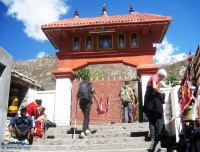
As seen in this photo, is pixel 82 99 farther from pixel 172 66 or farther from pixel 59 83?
pixel 172 66

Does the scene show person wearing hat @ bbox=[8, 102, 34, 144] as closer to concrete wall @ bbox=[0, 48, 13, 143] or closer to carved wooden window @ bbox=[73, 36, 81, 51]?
concrete wall @ bbox=[0, 48, 13, 143]

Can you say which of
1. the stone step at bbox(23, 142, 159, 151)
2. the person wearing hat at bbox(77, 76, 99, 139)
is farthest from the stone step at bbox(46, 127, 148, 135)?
the stone step at bbox(23, 142, 159, 151)

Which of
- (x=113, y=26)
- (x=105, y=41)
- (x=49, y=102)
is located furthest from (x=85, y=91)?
(x=105, y=41)

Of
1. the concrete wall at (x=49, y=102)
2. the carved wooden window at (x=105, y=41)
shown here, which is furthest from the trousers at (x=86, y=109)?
the carved wooden window at (x=105, y=41)

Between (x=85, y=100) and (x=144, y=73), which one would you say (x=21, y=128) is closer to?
(x=85, y=100)

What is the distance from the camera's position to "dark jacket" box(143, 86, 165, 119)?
633cm

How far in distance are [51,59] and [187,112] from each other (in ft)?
259

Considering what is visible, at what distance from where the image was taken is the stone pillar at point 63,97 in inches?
493

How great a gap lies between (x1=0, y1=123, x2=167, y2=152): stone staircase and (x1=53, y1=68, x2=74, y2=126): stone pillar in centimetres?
334

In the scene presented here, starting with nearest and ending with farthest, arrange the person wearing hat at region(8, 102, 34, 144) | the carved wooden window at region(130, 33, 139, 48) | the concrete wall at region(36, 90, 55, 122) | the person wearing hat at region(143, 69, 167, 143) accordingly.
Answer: the person wearing hat at region(143, 69, 167, 143), the person wearing hat at region(8, 102, 34, 144), the concrete wall at region(36, 90, 55, 122), the carved wooden window at region(130, 33, 139, 48)

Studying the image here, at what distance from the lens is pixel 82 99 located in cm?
805

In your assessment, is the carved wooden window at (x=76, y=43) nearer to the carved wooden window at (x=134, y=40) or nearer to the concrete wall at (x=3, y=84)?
the carved wooden window at (x=134, y=40)

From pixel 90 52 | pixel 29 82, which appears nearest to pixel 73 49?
pixel 90 52

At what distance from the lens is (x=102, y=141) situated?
730cm
